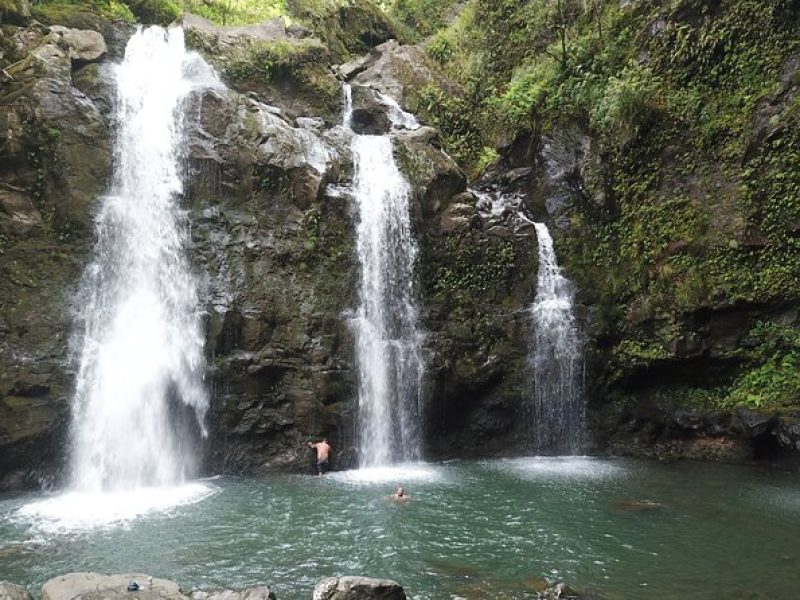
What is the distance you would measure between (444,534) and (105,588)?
5095 millimetres

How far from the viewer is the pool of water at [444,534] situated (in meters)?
7.98

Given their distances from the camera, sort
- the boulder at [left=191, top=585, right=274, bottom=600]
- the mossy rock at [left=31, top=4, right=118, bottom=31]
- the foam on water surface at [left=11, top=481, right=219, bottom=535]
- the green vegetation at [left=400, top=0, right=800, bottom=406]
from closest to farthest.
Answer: the boulder at [left=191, top=585, right=274, bottom=600]
the foam on water surface at [left=11, top=481, right=219, bottom=535]
the green vegetation at [left=400, top=0, right=800, bottom=406]
the mossy rock at [left=31, top=4, right=118, bottom=31]

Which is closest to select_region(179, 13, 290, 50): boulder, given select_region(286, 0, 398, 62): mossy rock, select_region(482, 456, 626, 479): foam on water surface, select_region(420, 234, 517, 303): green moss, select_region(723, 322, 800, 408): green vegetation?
select_region(286, 0, 398, 62): mossy rock

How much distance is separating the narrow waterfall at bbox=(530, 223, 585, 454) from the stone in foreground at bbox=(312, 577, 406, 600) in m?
10.4

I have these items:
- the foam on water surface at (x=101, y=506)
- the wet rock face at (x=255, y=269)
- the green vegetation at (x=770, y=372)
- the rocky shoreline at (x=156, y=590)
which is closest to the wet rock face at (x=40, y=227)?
the wet rock face at (x=255, y=269)

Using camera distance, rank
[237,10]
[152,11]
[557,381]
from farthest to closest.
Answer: [237,10], [152,11], [557,381]

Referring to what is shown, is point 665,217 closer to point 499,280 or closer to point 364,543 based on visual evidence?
point 499,280

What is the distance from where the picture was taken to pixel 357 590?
6.54 m

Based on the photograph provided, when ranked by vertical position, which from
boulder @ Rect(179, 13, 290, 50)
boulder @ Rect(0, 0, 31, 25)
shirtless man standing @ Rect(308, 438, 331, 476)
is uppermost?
boulder @ Rect(179, 13, 290, 50)

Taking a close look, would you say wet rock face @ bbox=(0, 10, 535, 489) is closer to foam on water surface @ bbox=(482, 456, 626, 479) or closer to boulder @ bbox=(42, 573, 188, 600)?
foam on water surface @ bbox=(482, 456, 626, 479)

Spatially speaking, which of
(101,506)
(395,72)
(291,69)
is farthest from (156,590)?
(395,72)

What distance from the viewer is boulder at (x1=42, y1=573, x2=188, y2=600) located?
6.31 metres

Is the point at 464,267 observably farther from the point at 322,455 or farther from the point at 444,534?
the point at 444,534

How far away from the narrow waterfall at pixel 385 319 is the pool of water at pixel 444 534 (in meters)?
1.59
